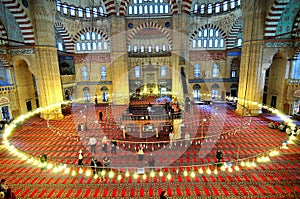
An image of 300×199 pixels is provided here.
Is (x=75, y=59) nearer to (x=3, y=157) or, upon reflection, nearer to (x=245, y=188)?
(x=3, y=157)

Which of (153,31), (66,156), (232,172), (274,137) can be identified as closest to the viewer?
(232,172)

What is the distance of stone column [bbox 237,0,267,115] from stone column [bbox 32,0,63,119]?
13.2 meters

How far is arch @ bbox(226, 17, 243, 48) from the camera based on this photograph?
16.9 m

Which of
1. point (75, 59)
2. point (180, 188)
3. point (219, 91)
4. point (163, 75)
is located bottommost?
point (180, 188)

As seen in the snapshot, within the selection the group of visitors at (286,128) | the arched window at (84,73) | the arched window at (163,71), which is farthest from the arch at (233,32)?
the arched window at (84,73)

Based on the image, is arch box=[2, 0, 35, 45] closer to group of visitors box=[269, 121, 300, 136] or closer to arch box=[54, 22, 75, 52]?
arch box=[54, 22, 75, 52]

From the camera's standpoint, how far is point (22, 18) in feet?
37.3

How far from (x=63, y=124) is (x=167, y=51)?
46.3ft

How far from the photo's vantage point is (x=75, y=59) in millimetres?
18703

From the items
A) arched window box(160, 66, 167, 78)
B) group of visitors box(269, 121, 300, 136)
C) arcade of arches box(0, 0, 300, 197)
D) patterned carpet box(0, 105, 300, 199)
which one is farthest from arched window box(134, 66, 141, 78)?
group of visitors box(269, 121, 300, 136)

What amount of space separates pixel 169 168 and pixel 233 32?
16223 mm

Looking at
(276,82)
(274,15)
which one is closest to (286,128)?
(276,82)

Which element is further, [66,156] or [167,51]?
[167,51]

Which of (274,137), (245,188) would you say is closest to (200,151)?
(245,188)
